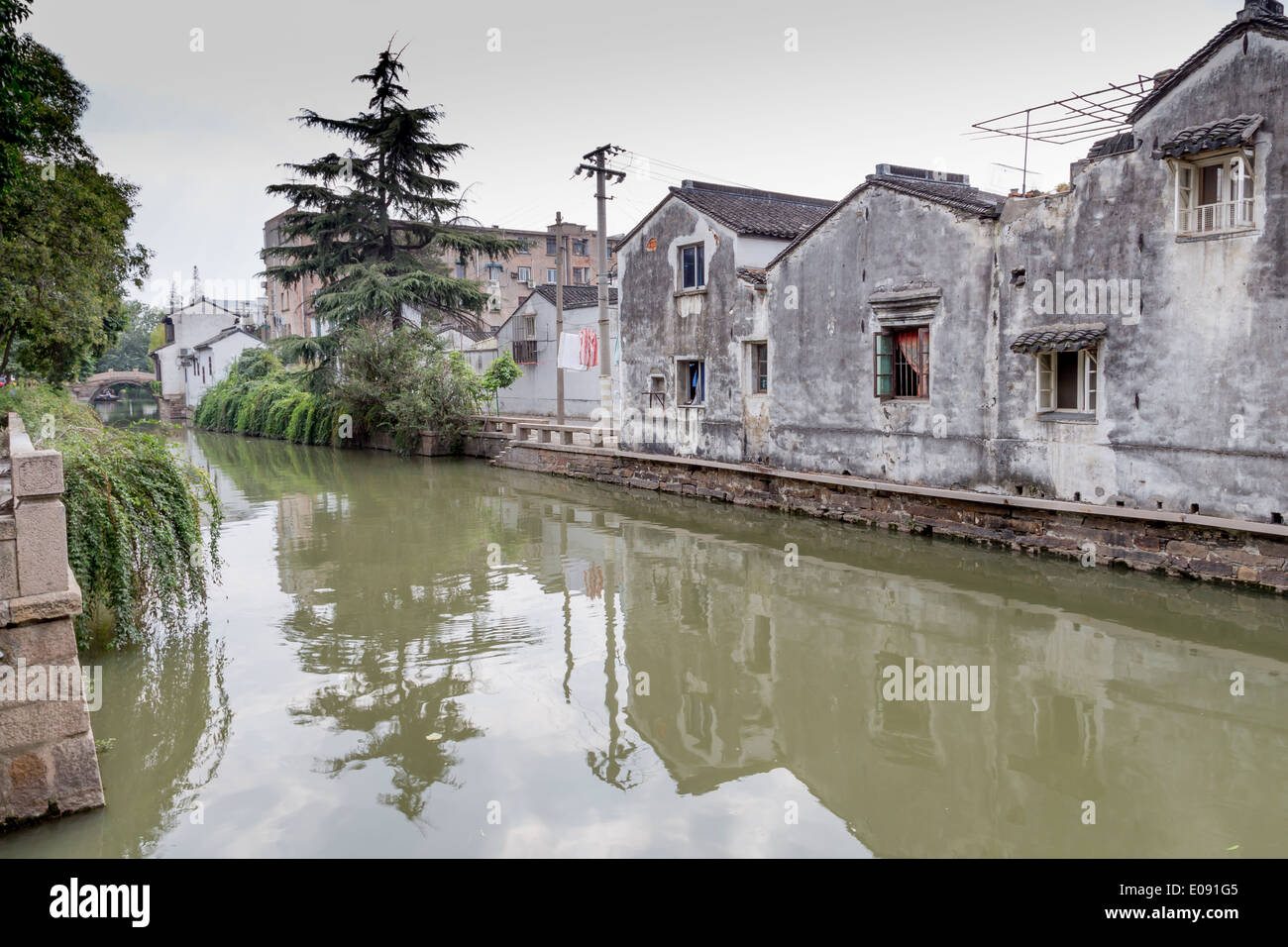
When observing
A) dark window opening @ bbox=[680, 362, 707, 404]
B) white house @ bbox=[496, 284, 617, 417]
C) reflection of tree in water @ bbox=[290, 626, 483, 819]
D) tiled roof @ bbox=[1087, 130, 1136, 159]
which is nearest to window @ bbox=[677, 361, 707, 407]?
dark window opening @ bbox=[680, 362, 707, 404]

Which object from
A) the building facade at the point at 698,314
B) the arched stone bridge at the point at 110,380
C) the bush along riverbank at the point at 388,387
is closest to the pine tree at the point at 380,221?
the bush along riverbank at the point at 388,387

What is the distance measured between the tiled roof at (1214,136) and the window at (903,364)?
4118 mm

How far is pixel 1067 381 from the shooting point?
1202 centimetres

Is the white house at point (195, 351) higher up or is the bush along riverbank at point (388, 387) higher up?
the white house at point (195, 351)

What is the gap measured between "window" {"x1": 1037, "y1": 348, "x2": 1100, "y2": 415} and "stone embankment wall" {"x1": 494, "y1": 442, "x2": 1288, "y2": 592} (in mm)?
1284

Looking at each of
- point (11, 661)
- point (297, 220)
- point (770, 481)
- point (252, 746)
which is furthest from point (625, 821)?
point (297, 220)

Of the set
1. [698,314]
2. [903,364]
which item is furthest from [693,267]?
[903,364]

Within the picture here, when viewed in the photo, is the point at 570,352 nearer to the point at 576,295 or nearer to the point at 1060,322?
the point at 576,295

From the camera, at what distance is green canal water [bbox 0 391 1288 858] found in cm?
507

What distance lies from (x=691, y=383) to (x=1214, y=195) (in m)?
9.64

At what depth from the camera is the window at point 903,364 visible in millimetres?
13688

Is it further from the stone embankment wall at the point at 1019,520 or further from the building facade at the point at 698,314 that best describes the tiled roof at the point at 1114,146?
the building facade at the point at 698,314

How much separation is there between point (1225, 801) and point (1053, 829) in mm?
1151

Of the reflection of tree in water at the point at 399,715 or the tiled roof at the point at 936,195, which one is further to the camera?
the tiled roof at the point at 936,195
